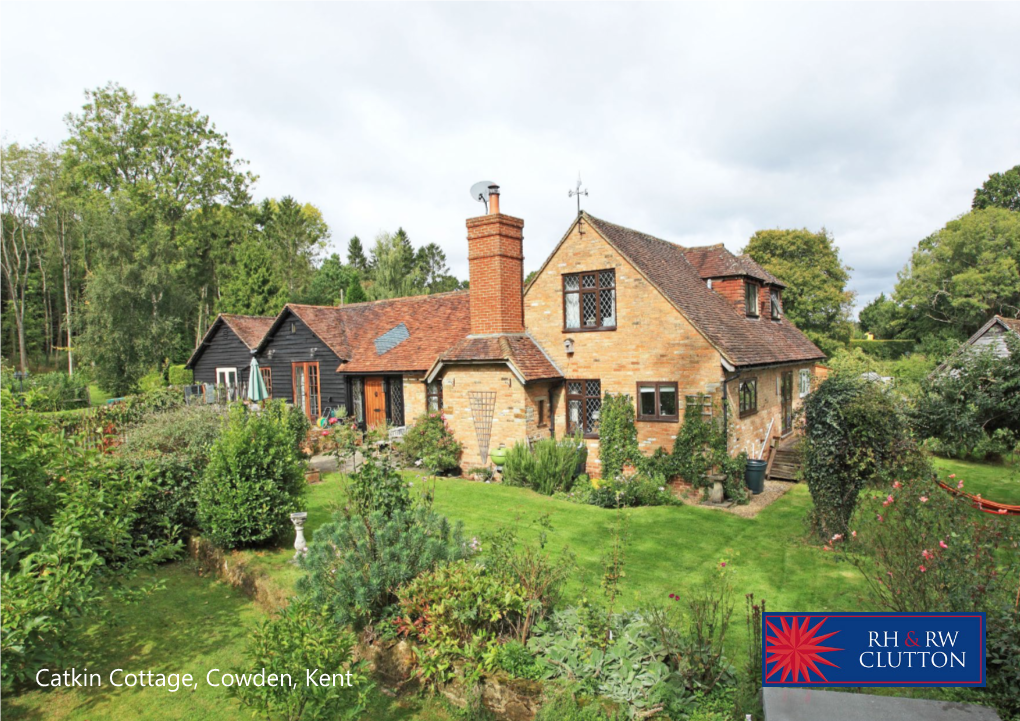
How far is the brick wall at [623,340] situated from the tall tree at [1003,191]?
194 feet

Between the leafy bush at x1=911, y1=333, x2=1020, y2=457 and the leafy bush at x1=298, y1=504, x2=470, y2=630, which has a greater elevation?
the leafy bush at x1=911, y1=333, x2=1020, y2=457

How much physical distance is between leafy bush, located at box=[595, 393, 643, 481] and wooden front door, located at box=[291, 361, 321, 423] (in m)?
12.4

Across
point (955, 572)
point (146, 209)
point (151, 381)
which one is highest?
point (146, 209)

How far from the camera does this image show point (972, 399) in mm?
11422

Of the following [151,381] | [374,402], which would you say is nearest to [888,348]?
[374,402]

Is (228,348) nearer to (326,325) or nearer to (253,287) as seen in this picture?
(326,325)

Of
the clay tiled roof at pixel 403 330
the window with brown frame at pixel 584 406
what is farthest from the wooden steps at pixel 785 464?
the clay tiled roof at pixel 403 330

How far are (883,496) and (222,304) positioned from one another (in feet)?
146

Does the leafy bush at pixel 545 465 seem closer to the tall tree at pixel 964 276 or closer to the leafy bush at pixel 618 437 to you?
the leafy bush at pixel 618 437

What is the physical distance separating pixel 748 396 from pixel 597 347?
448 centimetres

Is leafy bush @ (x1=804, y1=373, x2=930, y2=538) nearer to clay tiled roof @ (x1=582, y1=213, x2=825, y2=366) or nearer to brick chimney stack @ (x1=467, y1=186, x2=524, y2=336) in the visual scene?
clay tiled roof @ (x1=582, y1=213, x2=825, y2=366)

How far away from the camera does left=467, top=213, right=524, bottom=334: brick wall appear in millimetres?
16531

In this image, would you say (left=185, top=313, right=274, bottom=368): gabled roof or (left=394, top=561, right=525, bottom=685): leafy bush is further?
(left=185, top=313, right=274, bottom=368): gabled roof

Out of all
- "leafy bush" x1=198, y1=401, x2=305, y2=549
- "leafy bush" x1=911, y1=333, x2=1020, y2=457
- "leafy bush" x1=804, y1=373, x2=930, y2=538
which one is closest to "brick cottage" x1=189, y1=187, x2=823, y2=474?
"leafy bush" x1=911, y1=333, x2=1020, y2=457
